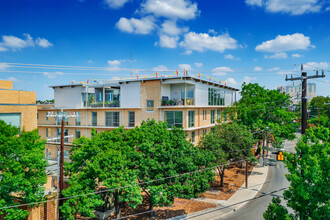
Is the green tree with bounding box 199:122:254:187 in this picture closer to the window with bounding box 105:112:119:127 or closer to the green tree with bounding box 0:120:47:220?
the window with bounding box 105:112:119:127

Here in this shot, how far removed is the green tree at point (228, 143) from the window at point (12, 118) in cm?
1819

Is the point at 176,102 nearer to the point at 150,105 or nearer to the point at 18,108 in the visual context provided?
the point at 150,105

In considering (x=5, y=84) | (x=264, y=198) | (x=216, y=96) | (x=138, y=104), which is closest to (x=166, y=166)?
(x=264, y=198)

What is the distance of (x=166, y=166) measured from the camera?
16.9 metres

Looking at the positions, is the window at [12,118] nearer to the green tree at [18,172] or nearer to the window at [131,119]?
the green tree at [18,172]

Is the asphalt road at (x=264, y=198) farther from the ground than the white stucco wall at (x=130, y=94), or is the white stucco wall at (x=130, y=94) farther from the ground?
the white stucco wall at (x=130, y=94)

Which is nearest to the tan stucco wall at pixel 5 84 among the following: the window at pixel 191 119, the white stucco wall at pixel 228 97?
the window at pixel 191 119

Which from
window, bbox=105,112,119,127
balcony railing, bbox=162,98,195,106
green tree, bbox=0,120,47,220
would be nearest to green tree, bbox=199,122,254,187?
balcony railing, bbox=162,98,195,106

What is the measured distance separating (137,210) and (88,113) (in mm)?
19872

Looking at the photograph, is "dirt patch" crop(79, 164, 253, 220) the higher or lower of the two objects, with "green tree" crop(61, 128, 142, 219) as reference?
lower

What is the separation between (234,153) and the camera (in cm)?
2572

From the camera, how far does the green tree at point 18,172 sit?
13508 mm

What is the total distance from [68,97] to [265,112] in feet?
103

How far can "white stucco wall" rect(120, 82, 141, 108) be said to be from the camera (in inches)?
1264
